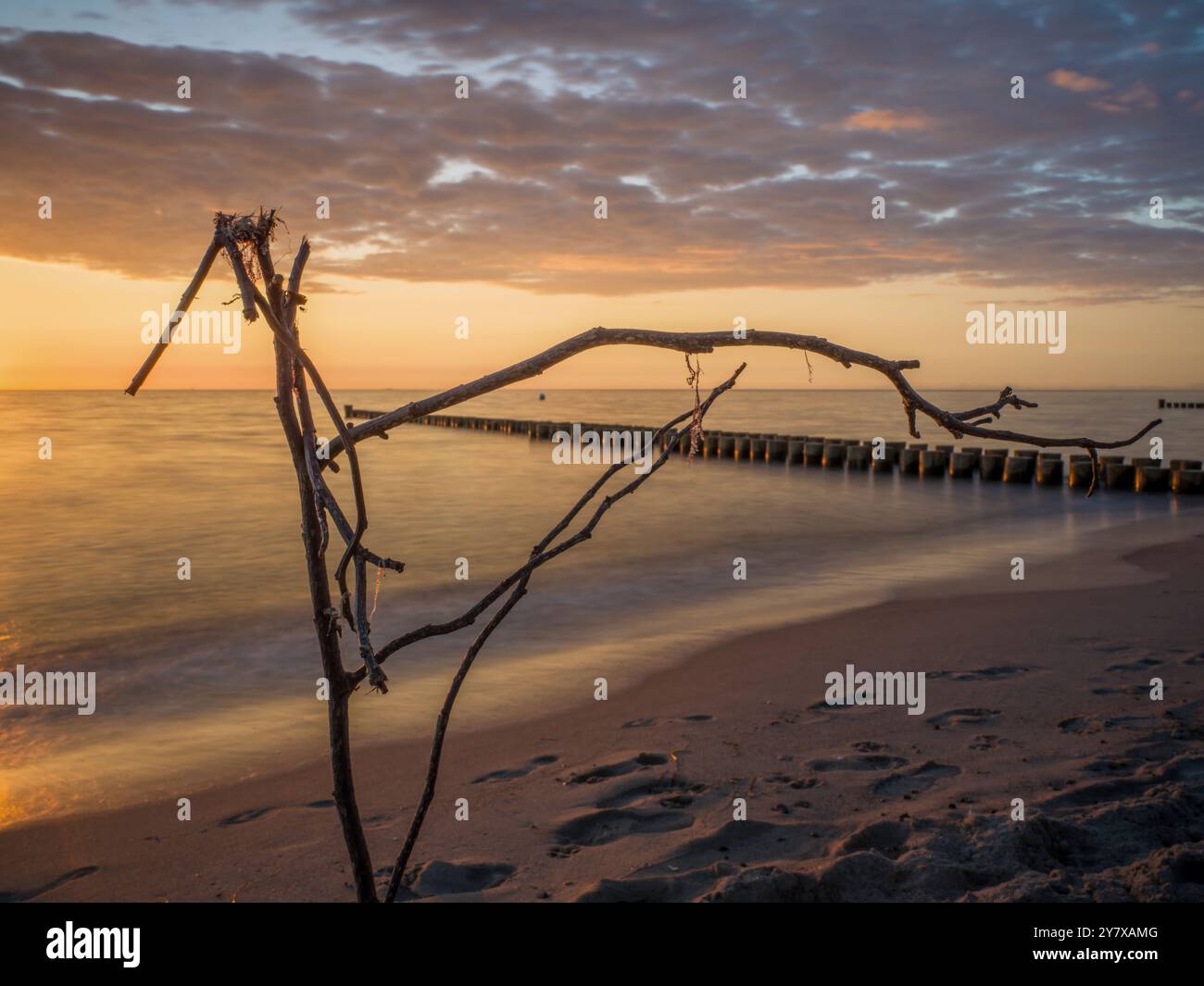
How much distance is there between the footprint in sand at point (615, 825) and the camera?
476 centimetres

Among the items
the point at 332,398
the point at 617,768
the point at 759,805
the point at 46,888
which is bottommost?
the point at 46,888

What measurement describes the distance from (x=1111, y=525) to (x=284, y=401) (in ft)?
69.9

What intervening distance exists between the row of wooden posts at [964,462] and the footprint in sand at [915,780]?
1758 centimetres

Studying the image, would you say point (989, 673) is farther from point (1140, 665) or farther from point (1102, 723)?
point (1102, 723)

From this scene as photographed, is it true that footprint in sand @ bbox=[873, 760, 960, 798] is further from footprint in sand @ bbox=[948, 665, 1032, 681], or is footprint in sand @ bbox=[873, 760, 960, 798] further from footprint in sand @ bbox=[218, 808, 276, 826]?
footprint in sand @ bbox=[218, 808, 276, 826]

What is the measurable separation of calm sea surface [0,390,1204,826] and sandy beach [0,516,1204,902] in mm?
868

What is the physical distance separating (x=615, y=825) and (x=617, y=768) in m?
0.97

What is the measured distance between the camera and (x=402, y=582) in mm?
14758

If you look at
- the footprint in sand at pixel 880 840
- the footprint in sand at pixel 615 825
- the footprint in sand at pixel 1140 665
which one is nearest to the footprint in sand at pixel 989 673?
the footprint in sand at pixel 1140 665

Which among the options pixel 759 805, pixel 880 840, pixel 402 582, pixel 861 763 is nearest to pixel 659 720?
pixel 861 763

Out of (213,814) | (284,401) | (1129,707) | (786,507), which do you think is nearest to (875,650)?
(1129,707)

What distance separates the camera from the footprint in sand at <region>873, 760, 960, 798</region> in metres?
5.11

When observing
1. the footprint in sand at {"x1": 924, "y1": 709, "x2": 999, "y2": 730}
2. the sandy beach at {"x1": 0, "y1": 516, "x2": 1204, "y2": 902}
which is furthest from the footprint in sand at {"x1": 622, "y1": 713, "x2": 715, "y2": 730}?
the footprint in sand at {"x1": 924, "y1": 709, "x2": 999, "y2": 730}
